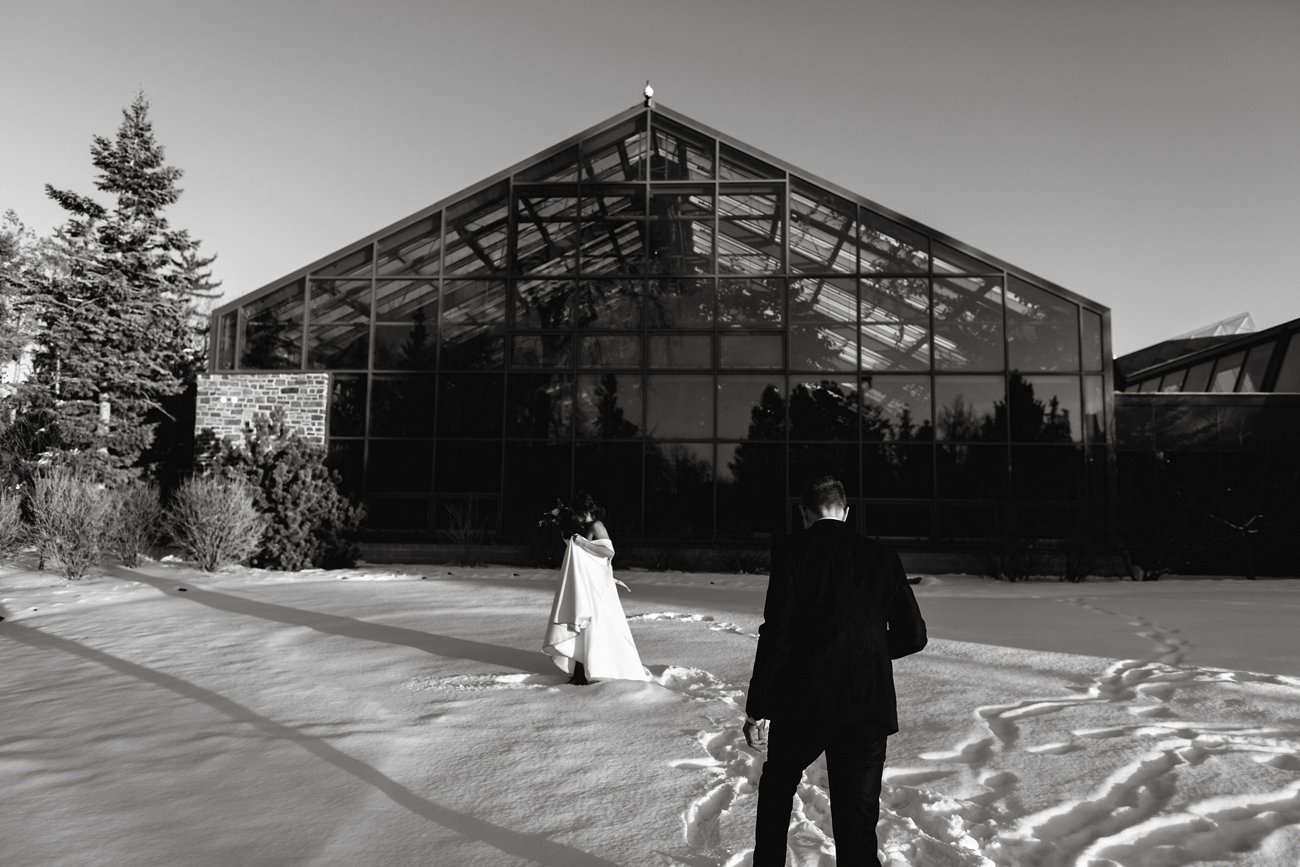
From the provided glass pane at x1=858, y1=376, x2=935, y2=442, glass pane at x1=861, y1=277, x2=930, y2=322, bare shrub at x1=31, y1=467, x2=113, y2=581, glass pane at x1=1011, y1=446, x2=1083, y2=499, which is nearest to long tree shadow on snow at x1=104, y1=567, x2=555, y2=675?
bare shrub at x1=31, y1=467, x2=113, y2=581

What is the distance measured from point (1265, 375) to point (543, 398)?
14.9m

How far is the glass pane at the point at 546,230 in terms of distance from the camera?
1728cm

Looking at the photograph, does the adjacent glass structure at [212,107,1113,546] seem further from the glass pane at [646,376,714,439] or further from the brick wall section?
the brick wall section

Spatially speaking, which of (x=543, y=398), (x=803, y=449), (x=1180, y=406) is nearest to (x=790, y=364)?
(x=803, y=449)

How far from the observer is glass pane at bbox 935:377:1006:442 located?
53.0 ft

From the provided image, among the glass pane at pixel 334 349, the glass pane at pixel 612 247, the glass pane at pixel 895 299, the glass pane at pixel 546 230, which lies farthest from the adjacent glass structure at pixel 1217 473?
the glass pane at pixel 334 349

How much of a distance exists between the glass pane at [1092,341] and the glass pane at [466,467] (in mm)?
11363

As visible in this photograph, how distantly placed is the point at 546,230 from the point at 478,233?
1.39 metres

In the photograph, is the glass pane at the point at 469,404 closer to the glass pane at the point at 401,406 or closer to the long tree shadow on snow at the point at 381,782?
the glass pane at the point at 401,406

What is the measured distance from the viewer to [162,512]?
1614cm

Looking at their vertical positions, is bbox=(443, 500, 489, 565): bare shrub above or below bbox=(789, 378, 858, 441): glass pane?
below

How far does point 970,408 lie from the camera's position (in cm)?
1623

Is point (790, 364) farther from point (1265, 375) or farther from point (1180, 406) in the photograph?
point (1265, 375)

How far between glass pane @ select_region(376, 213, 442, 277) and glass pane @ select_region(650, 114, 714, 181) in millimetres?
4566
